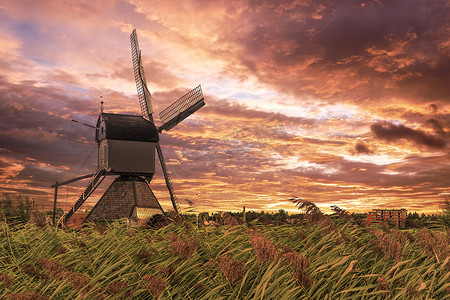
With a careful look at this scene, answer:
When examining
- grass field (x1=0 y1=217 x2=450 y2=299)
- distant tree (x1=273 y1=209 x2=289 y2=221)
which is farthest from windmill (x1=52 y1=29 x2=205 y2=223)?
grass field (x1=0 y1=217 x2=450 y2=299)

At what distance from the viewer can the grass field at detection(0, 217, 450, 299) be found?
5121mm

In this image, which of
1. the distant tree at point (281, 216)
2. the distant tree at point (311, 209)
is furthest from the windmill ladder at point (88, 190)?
the distant tree at point (311, 209)

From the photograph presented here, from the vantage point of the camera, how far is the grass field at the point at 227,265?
5121mm

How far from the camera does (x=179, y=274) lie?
238 inches

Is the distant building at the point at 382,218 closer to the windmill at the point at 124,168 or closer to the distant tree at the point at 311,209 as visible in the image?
the distant tree at the point at 311,209

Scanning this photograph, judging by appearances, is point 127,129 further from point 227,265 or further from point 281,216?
point 227,265

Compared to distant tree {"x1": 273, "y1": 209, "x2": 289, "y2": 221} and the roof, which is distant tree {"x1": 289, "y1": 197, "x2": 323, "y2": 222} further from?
the roof

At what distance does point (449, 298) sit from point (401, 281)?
0.82 metres

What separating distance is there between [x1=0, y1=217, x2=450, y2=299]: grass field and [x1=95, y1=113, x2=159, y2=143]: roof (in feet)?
76.0

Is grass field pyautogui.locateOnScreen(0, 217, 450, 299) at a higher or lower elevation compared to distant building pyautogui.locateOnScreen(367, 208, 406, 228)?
lower

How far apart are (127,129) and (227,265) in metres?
29.6

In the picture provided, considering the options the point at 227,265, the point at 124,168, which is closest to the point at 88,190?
the point at 124,168

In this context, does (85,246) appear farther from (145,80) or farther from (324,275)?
(145,80)

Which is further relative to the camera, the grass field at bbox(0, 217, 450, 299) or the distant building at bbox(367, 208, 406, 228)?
the distant building at bbox(367, 208, 406, 228)
